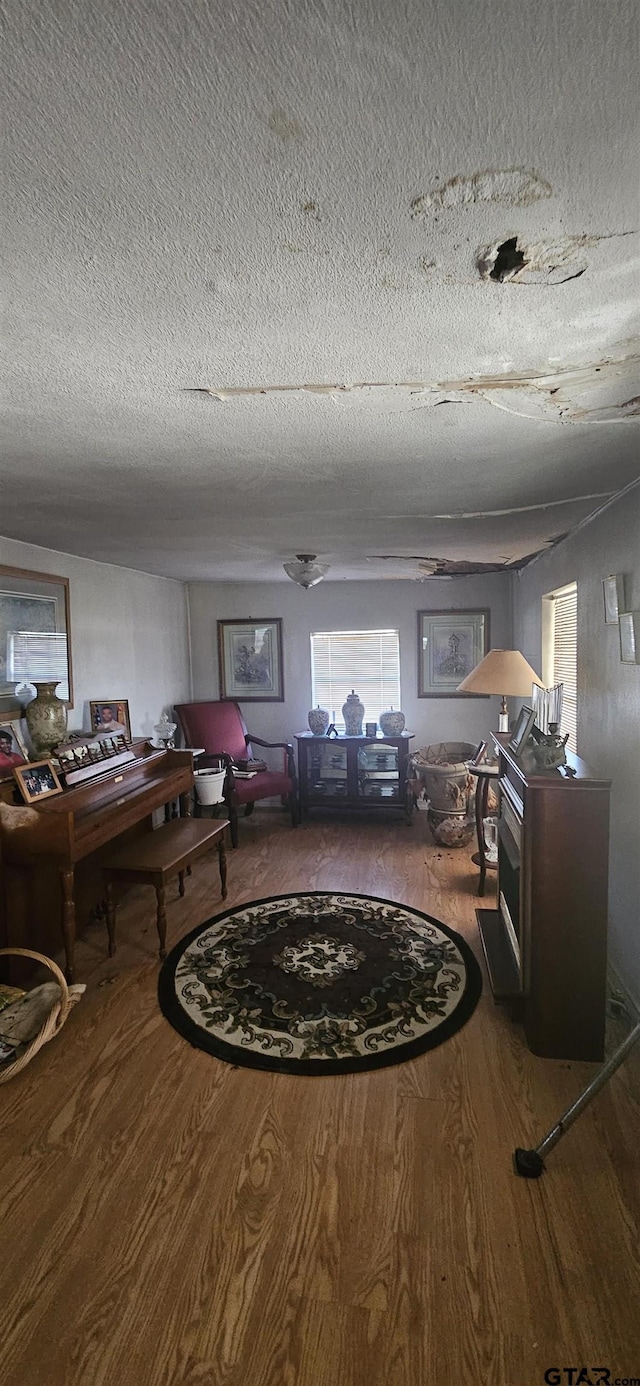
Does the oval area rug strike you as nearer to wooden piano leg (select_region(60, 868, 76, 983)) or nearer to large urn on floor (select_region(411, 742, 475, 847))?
wooden piano leg (select_region(60, 868, 76, 983))

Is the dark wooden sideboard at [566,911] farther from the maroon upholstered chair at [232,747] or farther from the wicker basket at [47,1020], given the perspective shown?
the maroon upholstered chair at [232,747]

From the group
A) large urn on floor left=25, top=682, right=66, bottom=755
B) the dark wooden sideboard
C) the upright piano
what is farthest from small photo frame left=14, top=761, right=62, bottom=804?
the dark wooden sideboard

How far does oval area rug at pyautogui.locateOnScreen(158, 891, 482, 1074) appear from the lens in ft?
7.56

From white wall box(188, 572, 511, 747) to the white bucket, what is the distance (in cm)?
118

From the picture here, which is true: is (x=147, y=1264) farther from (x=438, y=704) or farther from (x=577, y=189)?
(x=438, y=704)

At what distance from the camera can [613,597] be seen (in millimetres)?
2471

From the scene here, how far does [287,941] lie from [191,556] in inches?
98.8

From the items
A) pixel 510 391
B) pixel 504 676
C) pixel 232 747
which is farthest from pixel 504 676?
pixel 232 747

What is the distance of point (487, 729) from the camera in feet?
18.2

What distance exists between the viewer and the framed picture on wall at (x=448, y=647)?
17.9ft

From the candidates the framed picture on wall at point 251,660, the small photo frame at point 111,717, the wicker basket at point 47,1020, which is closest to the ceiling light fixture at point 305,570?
the small photo frame at point 111,717

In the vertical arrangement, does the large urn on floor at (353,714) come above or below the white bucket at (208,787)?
above

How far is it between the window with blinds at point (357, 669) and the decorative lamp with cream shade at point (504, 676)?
2.25m

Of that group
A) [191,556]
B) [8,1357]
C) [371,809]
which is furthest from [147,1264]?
[371,809]
